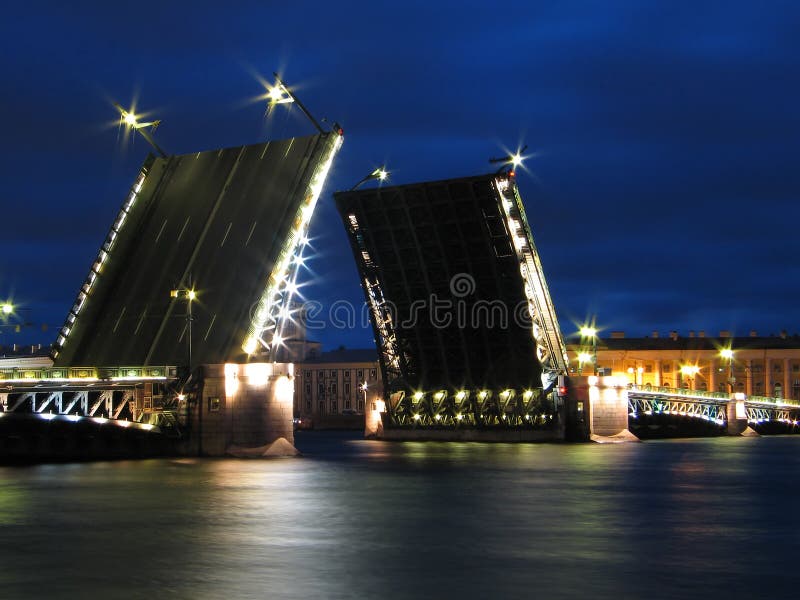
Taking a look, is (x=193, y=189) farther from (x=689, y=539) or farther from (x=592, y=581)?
(x=592, y=581)

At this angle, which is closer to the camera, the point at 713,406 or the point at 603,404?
the point at 603,404

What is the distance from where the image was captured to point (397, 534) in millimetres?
22312

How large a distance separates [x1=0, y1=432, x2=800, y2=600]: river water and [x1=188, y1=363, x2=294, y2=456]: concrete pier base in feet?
22.1

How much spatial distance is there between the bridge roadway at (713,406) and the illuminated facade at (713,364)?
12.6 m

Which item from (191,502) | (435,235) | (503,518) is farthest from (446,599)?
(435,235)

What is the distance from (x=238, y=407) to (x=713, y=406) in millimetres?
49631

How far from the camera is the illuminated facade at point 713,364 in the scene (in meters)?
115

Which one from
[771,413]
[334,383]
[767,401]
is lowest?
[771,413]

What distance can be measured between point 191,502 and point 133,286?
2411 cm

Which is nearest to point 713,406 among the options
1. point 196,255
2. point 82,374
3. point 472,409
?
point 472,409

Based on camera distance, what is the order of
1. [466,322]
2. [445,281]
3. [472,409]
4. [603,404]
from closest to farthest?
[445,281] < [466,322] < [603,404] < [472,409]

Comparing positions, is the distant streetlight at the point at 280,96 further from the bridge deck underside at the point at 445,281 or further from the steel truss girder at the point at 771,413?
the steel truss girder at the point at 771,413

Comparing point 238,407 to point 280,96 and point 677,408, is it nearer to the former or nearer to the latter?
point 280,96

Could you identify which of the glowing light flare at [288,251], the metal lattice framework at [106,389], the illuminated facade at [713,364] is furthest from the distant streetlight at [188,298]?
the illuminated facade at [713,364]
